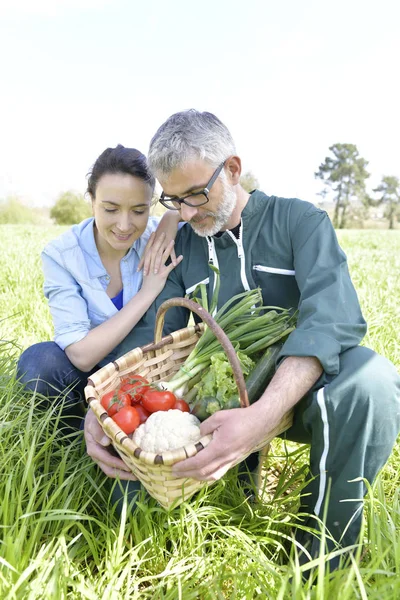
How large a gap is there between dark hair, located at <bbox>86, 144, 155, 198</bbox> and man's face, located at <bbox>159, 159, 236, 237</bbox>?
0.70 feet

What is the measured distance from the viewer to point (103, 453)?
6.45 ft

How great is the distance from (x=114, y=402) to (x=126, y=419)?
9cm

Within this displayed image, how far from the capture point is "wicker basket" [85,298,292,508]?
1657 millimetres

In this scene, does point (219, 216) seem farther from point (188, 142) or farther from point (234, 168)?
point (188, 142)

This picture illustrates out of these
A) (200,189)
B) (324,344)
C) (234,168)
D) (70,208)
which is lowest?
(70,208)

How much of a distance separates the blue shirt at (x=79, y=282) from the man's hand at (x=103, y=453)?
1.96 feet

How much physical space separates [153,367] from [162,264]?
22.3 inches

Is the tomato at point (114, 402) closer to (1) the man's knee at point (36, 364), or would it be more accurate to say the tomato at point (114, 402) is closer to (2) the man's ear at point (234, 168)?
(1) the man's knee at point (36, 364)

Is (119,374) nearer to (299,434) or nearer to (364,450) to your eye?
(299,434)

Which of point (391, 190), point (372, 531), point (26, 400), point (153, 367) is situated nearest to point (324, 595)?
point (372, 531)

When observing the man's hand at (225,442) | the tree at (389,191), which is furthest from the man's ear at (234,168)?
the tree at (389,191)

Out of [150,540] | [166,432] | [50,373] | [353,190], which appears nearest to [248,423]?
[166,432]

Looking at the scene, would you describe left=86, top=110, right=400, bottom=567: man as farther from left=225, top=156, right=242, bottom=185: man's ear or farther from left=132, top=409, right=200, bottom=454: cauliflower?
left=132, top=409, right=200, bottom=454: cauliflower

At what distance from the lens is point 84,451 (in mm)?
2377
